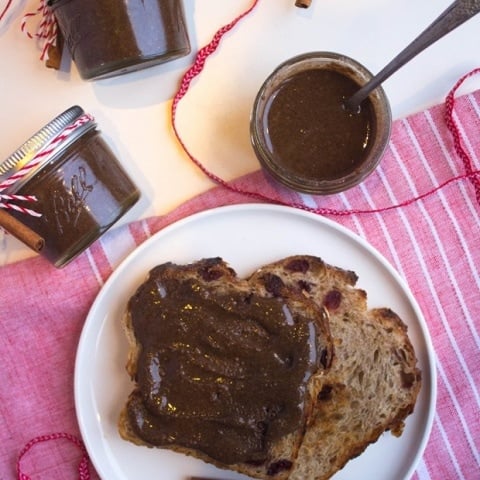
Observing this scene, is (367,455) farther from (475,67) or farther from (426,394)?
(475,67)

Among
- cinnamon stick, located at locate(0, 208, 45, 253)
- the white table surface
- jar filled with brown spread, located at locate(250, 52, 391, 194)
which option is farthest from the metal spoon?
cinnamon stick, located at locate(0, 208, 45, 253)

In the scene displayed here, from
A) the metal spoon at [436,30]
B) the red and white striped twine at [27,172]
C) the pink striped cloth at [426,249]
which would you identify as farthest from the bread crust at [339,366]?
the metal spoon at [436,30]

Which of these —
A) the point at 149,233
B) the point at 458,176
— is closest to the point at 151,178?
the point at 149,233

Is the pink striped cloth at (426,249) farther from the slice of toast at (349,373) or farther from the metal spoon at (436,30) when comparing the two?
the metal spoon at (436,30)

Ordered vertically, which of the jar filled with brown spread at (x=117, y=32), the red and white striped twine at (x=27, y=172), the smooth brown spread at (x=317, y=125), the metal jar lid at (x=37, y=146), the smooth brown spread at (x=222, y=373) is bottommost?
the smooth brown spread at (x=222, y=373)

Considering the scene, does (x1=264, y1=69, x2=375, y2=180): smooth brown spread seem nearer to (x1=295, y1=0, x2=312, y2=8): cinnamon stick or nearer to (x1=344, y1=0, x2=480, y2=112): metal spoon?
(x1=344, y1=0, x2=480, y2=112): metal spoon

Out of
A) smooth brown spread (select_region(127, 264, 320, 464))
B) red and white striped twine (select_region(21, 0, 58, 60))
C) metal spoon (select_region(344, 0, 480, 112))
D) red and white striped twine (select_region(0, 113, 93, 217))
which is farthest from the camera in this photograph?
red and white striped twine (select_region(21, 0, 58, 60))

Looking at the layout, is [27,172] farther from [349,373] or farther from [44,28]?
[349,373]
